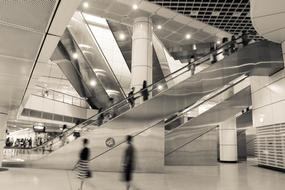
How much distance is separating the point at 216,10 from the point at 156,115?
7172 millimetres

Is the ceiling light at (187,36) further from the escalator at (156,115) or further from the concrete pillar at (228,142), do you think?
the concrete pillar at (228,142)

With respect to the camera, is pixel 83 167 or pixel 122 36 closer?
pixel 83 167

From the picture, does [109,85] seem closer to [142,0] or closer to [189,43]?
[189,43]

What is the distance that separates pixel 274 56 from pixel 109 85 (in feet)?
45.8

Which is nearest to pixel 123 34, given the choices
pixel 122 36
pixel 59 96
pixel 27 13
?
pixel 122 36

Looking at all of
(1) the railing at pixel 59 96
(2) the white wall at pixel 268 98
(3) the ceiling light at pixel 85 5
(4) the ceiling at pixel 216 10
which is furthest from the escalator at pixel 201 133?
(1) the railing at pixel 59 96

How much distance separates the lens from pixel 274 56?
1206 centimetres

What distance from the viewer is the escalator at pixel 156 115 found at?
12.0 metres

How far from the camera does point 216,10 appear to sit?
14562 millimetres

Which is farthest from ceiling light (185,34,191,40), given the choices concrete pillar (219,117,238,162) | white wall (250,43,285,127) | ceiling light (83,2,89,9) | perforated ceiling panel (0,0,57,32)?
perforated ceiling panel (0,0,57,32)

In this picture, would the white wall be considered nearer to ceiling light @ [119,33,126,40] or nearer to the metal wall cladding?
the metal wall cladding

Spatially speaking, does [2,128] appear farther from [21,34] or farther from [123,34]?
[123,34]

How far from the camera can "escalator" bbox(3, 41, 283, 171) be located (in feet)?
39.4

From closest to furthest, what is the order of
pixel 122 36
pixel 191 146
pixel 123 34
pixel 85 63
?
pixel 191 146, pixel 123 34, pixel 122 36, pixel 85 63
